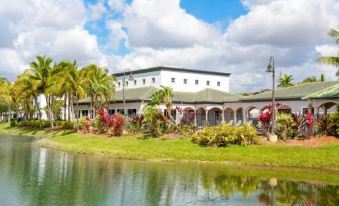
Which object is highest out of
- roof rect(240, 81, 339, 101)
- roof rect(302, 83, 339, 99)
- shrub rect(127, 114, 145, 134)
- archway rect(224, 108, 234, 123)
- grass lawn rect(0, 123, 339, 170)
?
roof rect(240, 81, 339, 101)

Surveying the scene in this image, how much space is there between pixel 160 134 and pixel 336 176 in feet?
56.1

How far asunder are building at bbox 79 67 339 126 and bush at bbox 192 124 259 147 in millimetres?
8680

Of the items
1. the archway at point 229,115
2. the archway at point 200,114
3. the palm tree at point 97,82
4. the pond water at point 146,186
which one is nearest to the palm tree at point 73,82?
the palm tree at point 97,82

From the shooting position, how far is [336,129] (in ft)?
108

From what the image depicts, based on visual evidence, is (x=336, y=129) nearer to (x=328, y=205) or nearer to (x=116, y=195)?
(x=328, y=205)

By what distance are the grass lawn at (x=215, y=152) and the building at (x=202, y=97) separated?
7.06 meters

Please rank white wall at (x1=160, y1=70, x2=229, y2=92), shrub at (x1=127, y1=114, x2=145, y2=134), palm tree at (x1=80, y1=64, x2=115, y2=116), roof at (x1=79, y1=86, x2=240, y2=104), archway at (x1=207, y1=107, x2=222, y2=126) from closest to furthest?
shrub at (x1=127, y1=114, x2=145, y2=134)
palm tree at (x1=80, y1=64, x2=115, y2=116)
roof at (x1=79, y1=86, x2=240, y2=104)
archway at (x1=207, y1=107, x2=222, y2=126)
white wall at (x1=160, y1=70, x2=229, y2=92)

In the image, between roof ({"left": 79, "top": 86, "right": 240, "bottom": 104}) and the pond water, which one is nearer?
the pond water

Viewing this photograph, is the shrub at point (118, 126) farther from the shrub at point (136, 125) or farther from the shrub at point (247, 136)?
the shrub at point (247, 136)

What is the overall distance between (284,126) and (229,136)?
3.95 metres

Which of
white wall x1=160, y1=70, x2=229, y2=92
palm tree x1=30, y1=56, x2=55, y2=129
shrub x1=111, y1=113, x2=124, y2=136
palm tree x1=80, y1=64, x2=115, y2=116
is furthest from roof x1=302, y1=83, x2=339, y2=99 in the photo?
palm tree x1=30, y1=56, x2=55, y2=129

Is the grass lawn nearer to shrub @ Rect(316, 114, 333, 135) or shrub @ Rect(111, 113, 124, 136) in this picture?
shrub @ Rect(111, 113, 124, 136)

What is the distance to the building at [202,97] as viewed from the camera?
48.1m

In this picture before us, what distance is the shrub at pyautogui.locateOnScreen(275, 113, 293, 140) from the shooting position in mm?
33250
